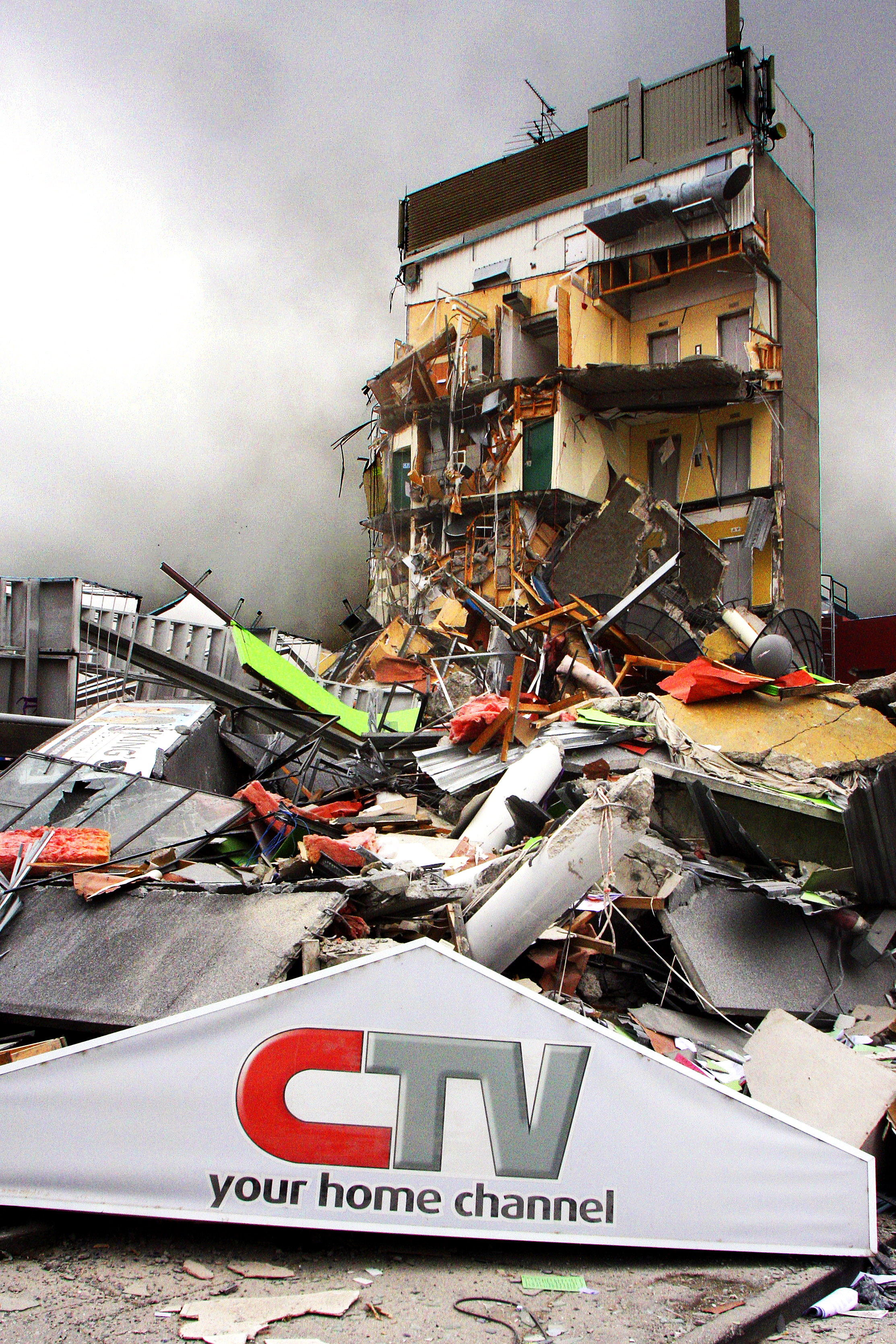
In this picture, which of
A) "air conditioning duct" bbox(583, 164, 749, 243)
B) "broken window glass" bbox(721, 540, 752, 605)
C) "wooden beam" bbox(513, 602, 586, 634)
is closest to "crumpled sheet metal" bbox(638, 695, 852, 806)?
"wooden beam" bbox(513, 602, 586, 634)

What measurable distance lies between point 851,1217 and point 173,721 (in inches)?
250

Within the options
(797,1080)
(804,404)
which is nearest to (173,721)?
(797,1080)

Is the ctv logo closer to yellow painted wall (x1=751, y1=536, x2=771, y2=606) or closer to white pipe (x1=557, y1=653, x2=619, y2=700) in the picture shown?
white pipe (x1=557, y1=653, x2=619, y2=700)

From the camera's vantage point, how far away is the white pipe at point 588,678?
32.2 ft

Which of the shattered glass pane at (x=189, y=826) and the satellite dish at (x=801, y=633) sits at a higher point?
the satellite dish at (x=801, y=633)

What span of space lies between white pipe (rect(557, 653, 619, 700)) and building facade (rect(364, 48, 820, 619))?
11328 mm

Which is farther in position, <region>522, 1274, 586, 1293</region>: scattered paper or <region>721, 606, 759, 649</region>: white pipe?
<region>721, 606, 759, 649</region>: white pipe

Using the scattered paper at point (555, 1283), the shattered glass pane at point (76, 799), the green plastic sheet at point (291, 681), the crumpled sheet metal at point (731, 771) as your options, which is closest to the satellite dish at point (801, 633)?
the green plastic sheet at point (291, 681)

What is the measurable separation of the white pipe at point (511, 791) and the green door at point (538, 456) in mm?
16716

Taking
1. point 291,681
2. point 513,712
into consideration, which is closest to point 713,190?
point 291,681

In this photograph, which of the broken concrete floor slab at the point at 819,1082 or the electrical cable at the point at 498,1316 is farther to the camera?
the broken concrete floor slab at the point at 819,1082

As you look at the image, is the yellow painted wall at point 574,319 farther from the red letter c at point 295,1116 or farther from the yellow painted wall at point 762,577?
the red letter c at point 295,1116

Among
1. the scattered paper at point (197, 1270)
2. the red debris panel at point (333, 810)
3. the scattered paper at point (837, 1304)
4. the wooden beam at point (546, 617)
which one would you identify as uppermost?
the wooden beam at point (546, 617)

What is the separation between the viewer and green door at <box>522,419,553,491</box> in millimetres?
22641
